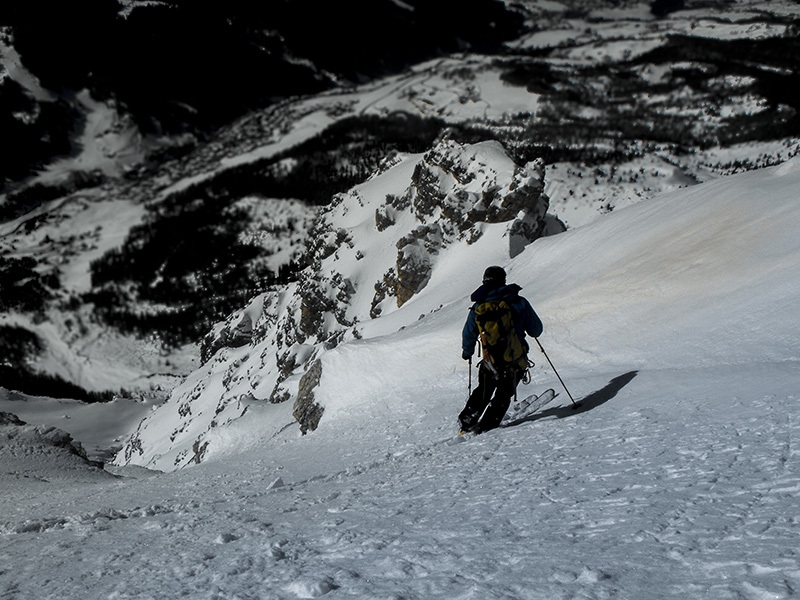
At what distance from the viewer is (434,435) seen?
406 inches

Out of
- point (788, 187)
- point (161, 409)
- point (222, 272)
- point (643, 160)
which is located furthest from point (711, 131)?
point (788, 187)

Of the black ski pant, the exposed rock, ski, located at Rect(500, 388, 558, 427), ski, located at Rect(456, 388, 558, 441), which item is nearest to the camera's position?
the black ski pant

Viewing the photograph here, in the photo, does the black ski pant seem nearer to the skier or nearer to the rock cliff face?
the skier

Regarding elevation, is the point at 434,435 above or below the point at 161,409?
above

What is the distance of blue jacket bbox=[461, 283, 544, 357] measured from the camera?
8.92m

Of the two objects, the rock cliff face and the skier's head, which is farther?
the rock cliff face

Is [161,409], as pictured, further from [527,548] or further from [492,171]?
[527,548]

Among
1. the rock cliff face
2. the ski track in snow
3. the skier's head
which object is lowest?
the rock cliff face

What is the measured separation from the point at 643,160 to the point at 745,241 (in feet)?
283

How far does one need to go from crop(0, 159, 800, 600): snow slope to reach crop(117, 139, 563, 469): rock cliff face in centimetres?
697

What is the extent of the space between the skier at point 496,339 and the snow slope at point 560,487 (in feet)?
2.50

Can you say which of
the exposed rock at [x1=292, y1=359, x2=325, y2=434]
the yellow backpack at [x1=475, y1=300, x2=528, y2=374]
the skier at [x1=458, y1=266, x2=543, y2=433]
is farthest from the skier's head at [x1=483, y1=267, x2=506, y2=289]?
the exposed rock at [x1=292, y1=359, x2=325, y2=434]

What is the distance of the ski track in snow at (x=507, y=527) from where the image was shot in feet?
11.6

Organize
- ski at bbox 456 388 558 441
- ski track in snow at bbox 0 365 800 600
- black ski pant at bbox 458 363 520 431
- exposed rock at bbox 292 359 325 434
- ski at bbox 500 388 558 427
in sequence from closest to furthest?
ski track in snow at bbox 0 365 800 600 → black ski pant at bbox 458 363 520 431 → ski at bbox 456 388 558 441 → ski at bbox 500 388 558 427 → exposed rock at bbox 292 359 325 434
